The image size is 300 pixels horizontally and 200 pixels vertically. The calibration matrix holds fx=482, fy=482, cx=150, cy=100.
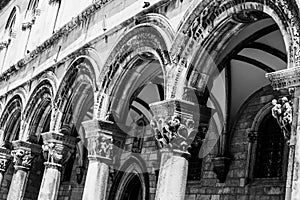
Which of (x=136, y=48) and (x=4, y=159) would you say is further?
(x=4, y=159)

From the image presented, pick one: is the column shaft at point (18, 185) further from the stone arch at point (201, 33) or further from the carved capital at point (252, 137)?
the stone arch at point (201, 33)

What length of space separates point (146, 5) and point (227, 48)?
1620mm

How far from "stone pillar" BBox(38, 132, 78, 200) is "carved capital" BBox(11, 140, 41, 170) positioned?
56.9 inches

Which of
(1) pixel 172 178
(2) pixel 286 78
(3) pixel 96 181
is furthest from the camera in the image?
(3) pixel 96 181

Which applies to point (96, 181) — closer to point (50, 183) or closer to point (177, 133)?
point (50, 183)

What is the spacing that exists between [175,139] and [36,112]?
534cm

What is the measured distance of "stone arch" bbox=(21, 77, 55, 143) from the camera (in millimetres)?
9945

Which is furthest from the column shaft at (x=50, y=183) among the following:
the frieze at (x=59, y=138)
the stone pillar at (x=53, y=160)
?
the frieze at (x=59, y=138)

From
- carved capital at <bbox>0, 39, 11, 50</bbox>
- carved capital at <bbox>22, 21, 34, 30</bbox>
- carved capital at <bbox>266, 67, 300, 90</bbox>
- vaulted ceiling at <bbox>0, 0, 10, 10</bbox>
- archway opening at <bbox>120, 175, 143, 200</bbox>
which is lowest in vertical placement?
archway opening at <bbox>120, 175, 143, 200</bbox>

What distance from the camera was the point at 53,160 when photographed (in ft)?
27.7

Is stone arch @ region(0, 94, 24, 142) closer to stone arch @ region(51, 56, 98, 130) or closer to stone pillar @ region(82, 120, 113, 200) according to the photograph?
stone arch @ region(51, 56, 98, 130)

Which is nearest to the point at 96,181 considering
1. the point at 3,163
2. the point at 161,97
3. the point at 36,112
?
the point at 161,97

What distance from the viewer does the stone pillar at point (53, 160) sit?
8.40m

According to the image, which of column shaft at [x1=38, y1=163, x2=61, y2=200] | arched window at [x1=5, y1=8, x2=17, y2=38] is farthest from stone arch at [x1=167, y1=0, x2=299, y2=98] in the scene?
arched window at [x1=5, y1=8, x2=17, y2=38]
